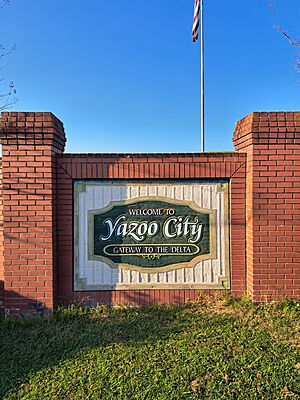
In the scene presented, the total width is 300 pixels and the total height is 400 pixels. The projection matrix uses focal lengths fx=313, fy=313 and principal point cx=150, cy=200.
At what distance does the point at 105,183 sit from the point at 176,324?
85.2 inches

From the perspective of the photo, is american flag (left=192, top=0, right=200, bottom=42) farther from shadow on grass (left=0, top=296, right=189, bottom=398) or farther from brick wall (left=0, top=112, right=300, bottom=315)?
shadow on grass (left=0, top=296, right=189, bottom=398)

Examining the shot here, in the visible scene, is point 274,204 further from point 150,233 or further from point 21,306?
point 21,306

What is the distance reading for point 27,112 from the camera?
170 inches

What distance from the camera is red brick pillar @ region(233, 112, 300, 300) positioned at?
438cm

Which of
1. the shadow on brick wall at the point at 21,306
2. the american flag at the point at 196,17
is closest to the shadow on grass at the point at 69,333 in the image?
the shadow on brick wall at the point at 21,306

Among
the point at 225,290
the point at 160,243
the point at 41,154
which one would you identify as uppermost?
the point at 41,154

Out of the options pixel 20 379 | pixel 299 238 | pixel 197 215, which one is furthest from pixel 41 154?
pixel 299 238

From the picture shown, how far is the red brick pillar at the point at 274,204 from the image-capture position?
4.38 meters

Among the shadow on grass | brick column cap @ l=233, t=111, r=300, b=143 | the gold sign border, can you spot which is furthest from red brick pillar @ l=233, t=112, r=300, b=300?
the shadow on grass

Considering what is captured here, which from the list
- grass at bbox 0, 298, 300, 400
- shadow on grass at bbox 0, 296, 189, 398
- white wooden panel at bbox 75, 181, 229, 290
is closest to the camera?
grass at bbox 0, 298, 300, 400

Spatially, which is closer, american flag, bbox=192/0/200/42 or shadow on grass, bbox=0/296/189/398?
shadow on grass, bbox=0/296/189/398

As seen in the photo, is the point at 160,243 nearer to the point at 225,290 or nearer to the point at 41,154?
the point at 225,290

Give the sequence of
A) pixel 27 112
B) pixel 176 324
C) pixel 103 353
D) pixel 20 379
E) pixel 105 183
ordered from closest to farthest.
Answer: pixel 20 379
pixel 103 353
pixel 176 324
pixel 27 112
pixel 105 183

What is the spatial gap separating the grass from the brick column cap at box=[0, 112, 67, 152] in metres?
2.40
